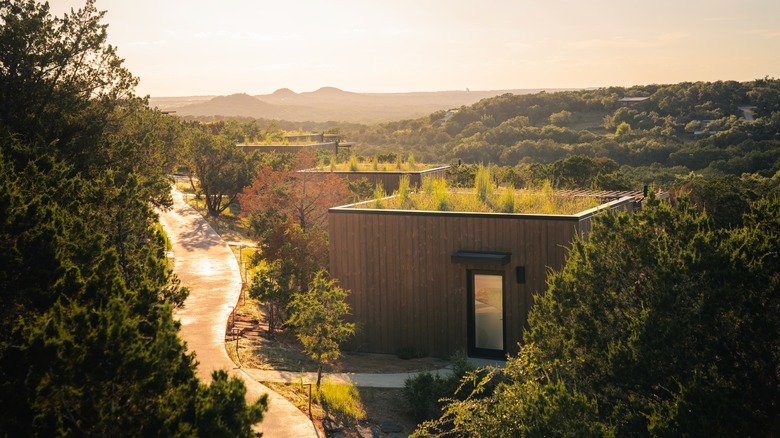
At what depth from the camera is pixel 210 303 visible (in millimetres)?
15883

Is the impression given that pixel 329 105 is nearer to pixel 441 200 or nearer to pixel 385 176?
pixel 385 176

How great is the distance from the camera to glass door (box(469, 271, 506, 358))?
535 inches

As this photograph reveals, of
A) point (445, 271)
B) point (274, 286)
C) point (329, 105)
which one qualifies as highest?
point (329, 105)

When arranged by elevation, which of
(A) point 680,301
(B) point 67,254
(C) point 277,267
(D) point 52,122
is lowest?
(C) point 277,267

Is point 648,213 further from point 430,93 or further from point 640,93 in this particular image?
point 430,93

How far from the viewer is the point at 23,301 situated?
22.4ft

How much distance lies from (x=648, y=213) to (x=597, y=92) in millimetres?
66403

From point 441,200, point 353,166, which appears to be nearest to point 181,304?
point 441,200

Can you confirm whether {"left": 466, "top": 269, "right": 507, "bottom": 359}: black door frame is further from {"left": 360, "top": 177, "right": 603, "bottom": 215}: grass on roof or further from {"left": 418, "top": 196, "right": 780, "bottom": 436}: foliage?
{"left": 418, "top": 196, "right": 780, "bottom": 436}: foliage

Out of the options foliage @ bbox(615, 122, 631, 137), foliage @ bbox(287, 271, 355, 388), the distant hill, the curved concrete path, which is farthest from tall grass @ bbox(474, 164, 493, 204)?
the distant hill

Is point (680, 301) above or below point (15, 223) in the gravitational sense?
below

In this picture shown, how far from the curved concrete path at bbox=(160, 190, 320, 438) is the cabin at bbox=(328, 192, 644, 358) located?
2.84 meters

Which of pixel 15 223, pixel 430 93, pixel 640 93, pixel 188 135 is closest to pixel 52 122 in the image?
pixel 15 223

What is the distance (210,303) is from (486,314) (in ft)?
19.9
